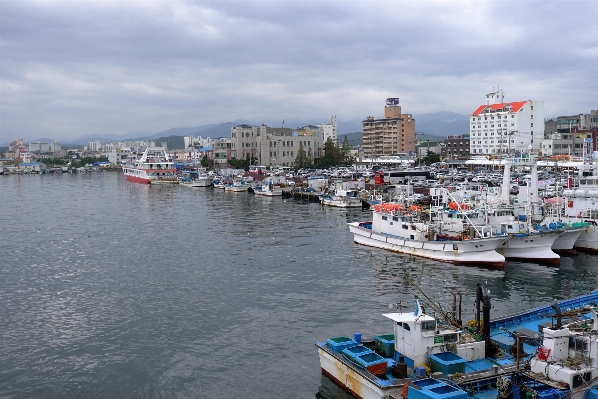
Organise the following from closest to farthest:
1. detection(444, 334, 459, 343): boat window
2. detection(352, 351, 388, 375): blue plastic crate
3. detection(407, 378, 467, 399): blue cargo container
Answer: detection(407, 378, 467, 399): blue cargo container → detection(352, 351, 388, 375): blue plastic crate → detection(444, 334, 459, 343): boat window

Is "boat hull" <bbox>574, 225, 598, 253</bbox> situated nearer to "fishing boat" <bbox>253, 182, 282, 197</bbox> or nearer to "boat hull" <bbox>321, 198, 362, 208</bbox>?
"boat hull" <bbox>321, 198, 362, 208</bbox>

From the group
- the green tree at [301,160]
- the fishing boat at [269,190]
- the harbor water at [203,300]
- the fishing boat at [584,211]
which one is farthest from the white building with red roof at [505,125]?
the harbor water at [203,300]

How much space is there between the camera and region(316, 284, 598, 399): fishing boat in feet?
45.9

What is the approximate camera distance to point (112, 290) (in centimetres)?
2864

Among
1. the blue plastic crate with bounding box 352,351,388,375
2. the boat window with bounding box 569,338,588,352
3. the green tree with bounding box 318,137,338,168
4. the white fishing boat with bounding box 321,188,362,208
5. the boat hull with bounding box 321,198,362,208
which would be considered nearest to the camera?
the boat window with bounding box 569,338,588,352

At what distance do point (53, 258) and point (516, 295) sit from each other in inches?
1118

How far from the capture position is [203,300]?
87.1ft

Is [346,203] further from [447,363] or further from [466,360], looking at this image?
[447,363]

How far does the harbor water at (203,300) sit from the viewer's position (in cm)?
1844

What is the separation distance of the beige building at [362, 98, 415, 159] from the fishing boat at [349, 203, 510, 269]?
123m

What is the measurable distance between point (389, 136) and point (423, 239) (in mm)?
132528

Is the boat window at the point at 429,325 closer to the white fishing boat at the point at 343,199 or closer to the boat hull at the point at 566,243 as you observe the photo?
the boat hull at the point at 566,243

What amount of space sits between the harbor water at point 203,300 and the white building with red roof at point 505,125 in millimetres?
86064

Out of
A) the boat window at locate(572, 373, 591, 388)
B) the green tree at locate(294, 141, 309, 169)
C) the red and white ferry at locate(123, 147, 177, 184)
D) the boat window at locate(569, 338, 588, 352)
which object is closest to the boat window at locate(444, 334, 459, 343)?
the boat window at locate(569, 338, 588, 352)
